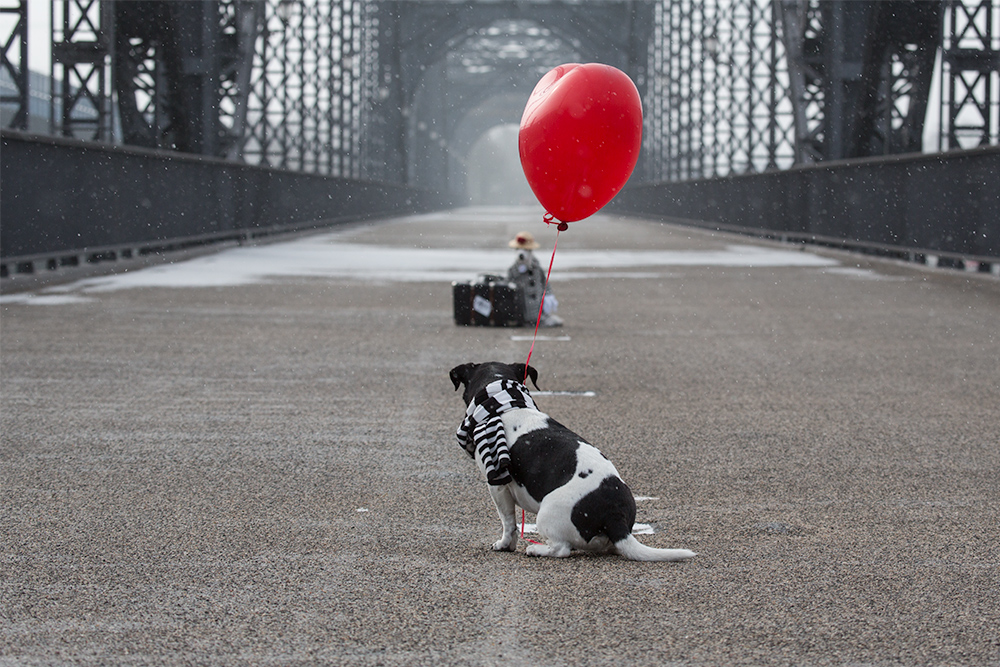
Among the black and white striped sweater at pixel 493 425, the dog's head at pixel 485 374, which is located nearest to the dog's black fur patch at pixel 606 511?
the black and white striped sweater at pixel 493 425

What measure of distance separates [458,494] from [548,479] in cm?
133

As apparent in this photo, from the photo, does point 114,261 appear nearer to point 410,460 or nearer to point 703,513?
point 410,460

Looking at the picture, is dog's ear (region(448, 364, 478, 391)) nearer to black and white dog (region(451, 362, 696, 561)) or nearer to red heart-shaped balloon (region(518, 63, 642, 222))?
black and white dog (region(451, 362, 696, 561))

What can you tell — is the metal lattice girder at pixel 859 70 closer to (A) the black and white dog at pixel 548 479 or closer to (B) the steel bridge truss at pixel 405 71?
(B) the steel bridge truss at pixel 405 71

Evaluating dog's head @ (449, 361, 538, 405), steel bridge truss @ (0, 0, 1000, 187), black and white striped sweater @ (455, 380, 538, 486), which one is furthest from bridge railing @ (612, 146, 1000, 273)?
black and white striped sweater @ (455, 380, 538, 486)

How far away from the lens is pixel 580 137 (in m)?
5.37

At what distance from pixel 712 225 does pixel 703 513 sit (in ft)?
120

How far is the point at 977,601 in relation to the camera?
4074mm

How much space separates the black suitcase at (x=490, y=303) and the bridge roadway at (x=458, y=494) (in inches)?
8.5

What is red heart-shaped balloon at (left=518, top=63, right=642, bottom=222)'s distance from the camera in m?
5.34

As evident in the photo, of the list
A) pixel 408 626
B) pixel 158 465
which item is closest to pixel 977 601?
pixel 408 626

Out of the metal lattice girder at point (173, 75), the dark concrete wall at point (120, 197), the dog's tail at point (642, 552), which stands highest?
the metal lattice girder at point (173, 75)

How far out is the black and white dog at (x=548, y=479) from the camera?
4312 millimetres

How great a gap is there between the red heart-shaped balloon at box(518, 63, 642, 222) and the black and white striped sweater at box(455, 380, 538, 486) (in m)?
0.98
